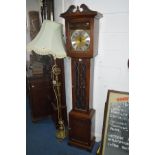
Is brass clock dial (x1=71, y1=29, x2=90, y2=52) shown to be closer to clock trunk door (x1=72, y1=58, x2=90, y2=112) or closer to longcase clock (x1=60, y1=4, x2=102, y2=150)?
longcase clock (x1=60, y1=4, x2=102, y2=150)

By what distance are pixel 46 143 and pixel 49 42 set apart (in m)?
1.31

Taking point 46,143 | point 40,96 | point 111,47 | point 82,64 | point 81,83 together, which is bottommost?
point 46,143

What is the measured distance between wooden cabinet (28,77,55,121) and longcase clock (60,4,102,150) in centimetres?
70

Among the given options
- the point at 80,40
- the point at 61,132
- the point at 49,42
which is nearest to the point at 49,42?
the point at 49,42

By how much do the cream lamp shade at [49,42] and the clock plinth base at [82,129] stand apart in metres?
0.74

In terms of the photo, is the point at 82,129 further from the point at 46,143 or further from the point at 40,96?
the point at 40,96

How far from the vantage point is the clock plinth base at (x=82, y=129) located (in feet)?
6.68

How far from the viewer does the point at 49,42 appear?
1.78m

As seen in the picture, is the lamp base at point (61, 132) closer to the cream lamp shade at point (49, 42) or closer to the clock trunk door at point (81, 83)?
the clock trunk door at point (81, 83)

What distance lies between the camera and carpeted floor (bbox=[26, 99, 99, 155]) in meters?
2.10

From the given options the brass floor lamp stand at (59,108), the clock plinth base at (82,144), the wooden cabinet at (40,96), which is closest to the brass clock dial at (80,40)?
the brass floor lamp stand at (59,108)
